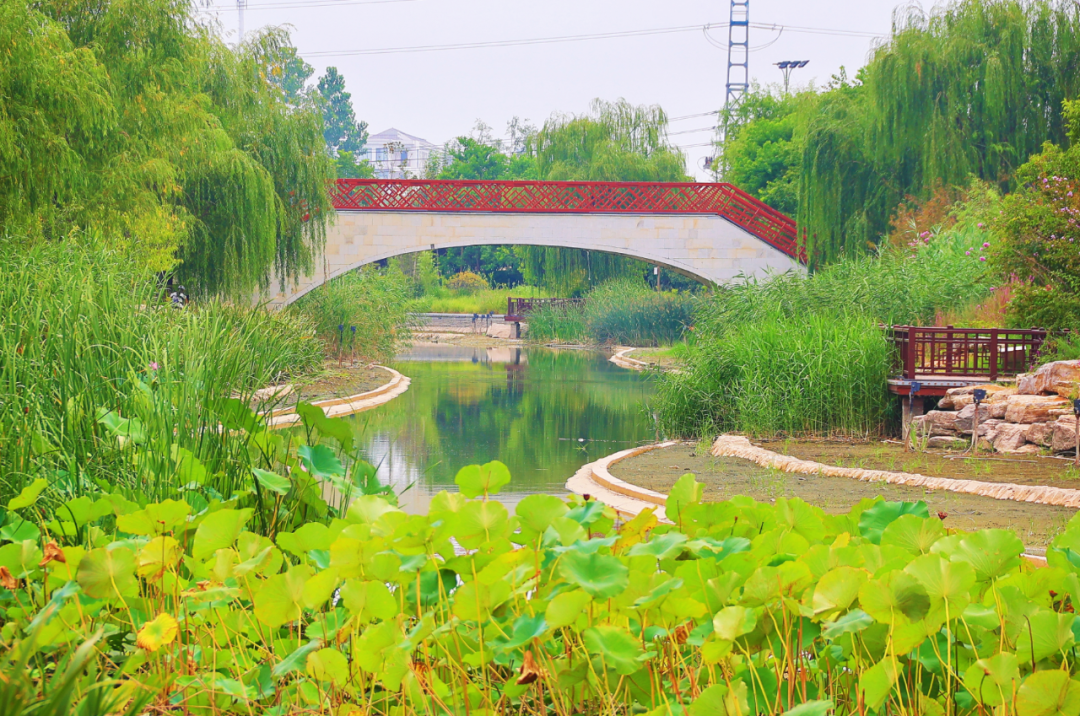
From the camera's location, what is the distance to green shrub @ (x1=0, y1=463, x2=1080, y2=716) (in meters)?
1.65

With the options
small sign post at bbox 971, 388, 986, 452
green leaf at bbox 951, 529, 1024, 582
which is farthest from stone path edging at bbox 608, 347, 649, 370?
green leaf at bbox 951, 529, 1024, 582

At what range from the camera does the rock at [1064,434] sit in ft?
27.0

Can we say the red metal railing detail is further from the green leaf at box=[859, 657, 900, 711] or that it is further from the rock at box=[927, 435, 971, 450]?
the green leaf at box=[859, 657, 900, 711]

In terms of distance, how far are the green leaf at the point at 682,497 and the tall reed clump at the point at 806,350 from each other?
850 centimetres

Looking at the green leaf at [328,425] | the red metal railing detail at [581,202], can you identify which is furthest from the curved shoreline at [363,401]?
the green leaf at [328,425]

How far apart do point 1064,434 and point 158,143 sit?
11.5m

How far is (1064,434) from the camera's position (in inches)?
328

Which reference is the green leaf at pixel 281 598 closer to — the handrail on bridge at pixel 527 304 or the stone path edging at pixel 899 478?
the stone path edging at pixel 899 478

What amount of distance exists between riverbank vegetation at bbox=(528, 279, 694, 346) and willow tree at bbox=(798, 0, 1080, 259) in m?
8.19

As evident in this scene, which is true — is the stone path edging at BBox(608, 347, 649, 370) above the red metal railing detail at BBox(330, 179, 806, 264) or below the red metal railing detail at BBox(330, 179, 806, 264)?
below

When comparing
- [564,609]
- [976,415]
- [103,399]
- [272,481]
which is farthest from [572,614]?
[976,415]

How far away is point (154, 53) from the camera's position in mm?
13898

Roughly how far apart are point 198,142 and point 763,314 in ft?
29.7

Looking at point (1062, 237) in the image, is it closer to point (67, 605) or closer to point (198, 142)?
point (67, 605)
